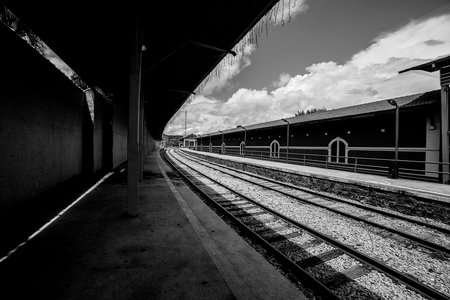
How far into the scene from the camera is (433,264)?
3436mm

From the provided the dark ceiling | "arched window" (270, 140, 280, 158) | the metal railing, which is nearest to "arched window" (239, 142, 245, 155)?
the metal railing

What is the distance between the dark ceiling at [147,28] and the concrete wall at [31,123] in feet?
2.75

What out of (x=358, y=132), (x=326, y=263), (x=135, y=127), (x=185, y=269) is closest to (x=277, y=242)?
(x=326, y=263)

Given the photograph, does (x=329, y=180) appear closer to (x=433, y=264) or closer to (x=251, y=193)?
(x=251, y=193)

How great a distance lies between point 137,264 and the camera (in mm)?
2719

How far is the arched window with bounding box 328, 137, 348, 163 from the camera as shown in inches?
544

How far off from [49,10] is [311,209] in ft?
27.6

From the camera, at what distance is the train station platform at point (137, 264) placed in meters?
2.22

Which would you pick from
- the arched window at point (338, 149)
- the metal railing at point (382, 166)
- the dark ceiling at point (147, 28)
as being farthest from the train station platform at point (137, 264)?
the arched window at point (338, 149)

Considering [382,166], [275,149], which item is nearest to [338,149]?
[382,166]

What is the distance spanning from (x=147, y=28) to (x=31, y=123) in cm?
410

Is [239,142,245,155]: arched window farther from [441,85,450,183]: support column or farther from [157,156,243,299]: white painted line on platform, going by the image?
[157,156,243,299]: white painted line on platform

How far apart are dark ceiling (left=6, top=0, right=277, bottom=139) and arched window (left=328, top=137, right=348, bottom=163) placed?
38.7ft

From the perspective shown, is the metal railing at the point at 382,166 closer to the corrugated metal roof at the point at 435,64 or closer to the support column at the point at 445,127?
the support column at the point at 445,127
